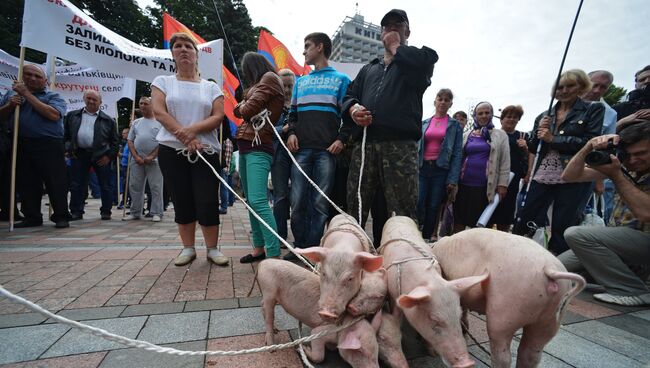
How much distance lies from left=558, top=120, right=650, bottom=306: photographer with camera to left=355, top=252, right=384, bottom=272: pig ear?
2417mm

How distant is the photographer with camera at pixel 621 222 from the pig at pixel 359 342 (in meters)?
2.62

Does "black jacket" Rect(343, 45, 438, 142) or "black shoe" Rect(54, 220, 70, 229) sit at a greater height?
"black jacket" Rect(343, 45, 438, 142)

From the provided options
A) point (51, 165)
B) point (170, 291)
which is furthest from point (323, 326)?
point (51, 165)

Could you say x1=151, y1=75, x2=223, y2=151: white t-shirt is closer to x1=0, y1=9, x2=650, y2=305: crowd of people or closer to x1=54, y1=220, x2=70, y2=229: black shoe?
x1=0, y1=9, x2=650, y2=305: crowd of people

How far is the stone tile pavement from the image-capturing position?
1607mm

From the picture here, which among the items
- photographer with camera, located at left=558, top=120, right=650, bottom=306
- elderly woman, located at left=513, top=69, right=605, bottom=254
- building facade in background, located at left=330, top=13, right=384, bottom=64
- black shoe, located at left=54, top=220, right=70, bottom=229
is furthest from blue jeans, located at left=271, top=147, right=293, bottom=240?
building facade in background, located at left=330, top=13, right=384, bottom=64

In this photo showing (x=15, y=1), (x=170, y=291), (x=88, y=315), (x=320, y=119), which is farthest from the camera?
(x=15, y=1)

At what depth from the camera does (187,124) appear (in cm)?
317

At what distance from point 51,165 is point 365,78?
6.01 m

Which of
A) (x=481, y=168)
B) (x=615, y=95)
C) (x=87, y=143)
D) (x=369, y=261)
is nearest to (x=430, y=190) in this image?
(x=481, y=168)

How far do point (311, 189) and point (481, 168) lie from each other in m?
3.07

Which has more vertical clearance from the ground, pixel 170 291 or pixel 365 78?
pixel 365 78

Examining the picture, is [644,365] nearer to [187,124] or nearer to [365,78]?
[365,78]

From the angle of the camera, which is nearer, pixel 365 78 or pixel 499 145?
pixel 365 78
